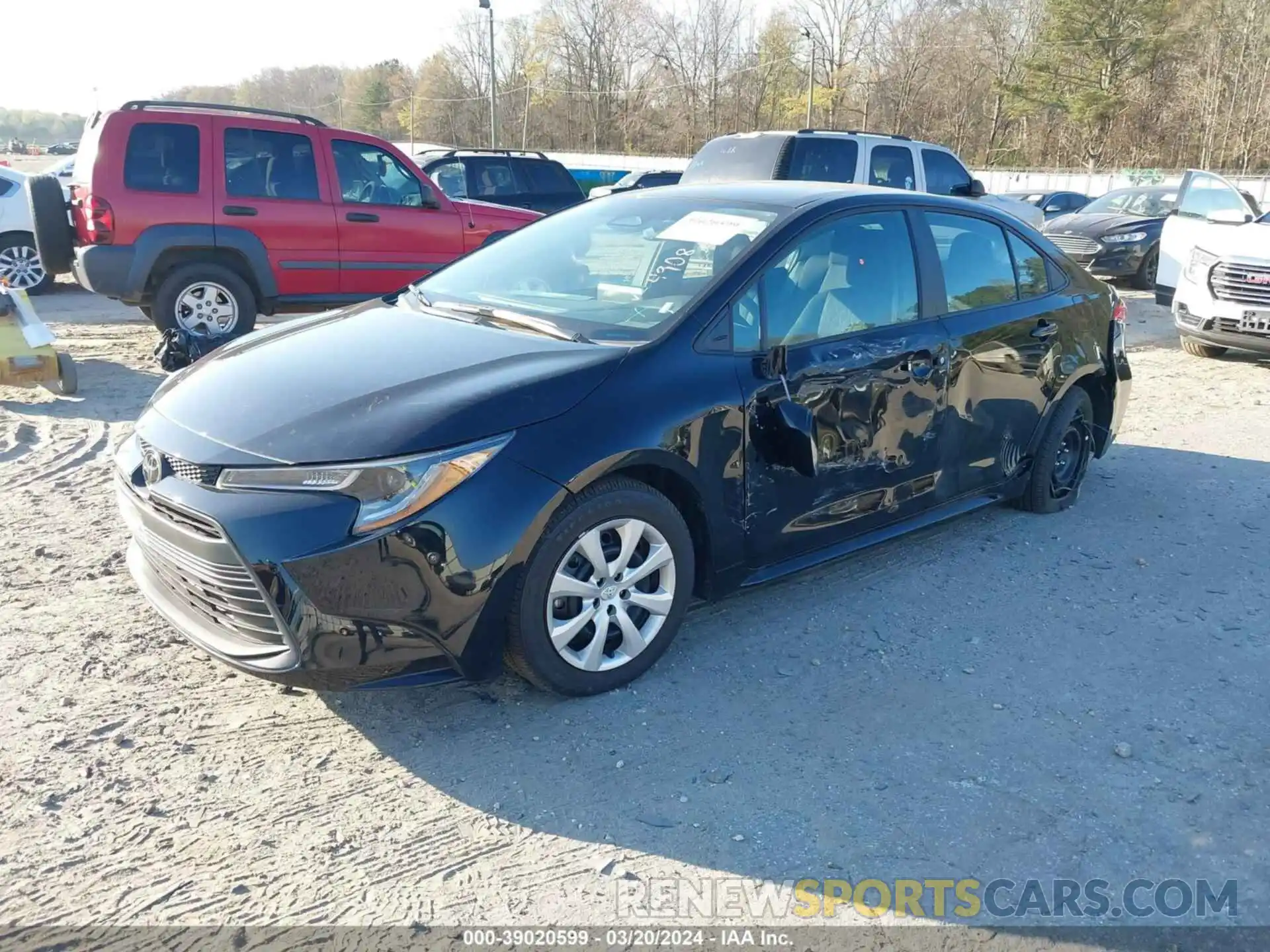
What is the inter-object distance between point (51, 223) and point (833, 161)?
7.53 meters

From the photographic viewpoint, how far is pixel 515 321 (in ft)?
12.3

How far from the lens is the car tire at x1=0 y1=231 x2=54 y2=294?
11.6 metres

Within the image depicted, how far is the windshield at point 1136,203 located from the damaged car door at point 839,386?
12962mm

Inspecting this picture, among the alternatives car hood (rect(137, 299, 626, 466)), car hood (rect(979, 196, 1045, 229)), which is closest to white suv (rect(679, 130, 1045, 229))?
car hood (rect(979, 196, 1045, 229))

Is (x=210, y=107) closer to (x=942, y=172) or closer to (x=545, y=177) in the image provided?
(x=545, y=177)

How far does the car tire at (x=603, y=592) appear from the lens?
3.09 meters

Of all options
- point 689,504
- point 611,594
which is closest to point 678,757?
Result: point 611,594

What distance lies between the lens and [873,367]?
3.97m

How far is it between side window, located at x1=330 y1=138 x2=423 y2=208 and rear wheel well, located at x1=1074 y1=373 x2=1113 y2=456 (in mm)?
6422

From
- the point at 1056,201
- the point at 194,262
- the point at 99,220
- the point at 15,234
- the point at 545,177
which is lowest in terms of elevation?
the point at 194,262

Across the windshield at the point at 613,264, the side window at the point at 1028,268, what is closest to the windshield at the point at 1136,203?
the side window at the point at 1028,268

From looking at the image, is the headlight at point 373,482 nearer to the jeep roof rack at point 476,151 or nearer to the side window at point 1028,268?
the side window at point 1028,268

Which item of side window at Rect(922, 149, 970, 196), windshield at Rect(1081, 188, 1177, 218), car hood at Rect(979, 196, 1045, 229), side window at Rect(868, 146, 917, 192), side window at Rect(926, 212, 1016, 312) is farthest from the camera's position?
windshield at Rect(1081, 188, 1177, 218)

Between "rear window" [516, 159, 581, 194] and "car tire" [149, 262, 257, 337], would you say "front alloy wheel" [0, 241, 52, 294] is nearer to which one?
"car tire" [149, 262, 257, 337]
